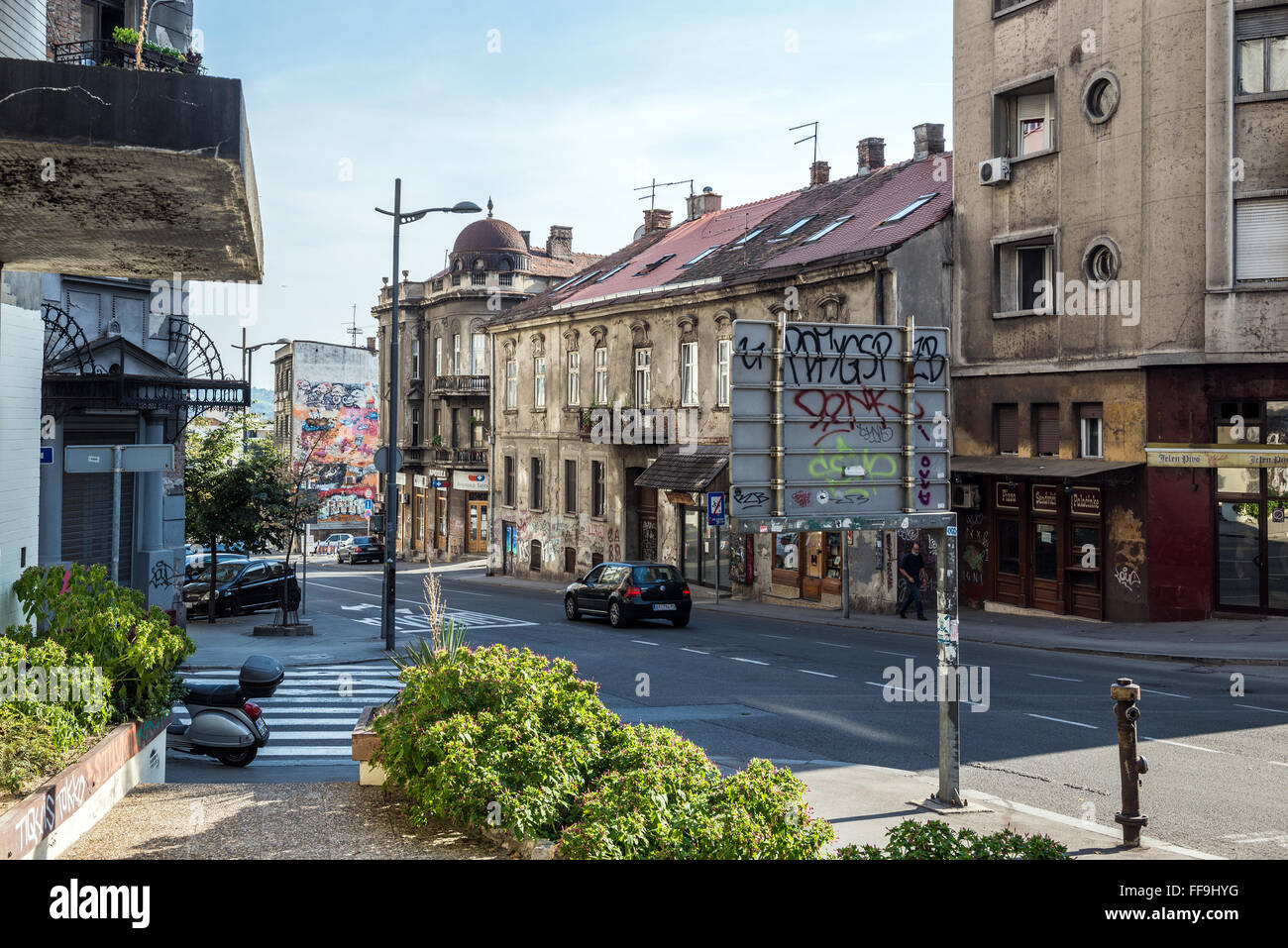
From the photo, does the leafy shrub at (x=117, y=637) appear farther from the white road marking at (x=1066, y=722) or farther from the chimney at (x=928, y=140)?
the chimney at (x=928, y=140)

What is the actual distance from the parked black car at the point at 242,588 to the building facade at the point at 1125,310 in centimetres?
1800

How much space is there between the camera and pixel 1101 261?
24656 millimetres

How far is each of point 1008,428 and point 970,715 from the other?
1396cm

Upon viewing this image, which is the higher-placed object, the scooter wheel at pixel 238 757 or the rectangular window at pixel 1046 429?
the rectangular window at pixel 1046 429

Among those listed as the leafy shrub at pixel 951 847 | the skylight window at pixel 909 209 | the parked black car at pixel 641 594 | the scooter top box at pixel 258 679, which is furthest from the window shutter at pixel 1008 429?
the leafy shrub at pixel 951 847

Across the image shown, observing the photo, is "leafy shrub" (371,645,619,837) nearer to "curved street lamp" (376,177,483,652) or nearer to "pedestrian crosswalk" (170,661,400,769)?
"pedestrian crosswalk" (170,661,400,769)

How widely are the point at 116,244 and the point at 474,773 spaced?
4909mm

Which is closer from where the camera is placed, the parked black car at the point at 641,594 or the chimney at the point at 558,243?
the parked black car at the point at 641,594

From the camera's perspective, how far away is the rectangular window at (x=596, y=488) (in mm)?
40469

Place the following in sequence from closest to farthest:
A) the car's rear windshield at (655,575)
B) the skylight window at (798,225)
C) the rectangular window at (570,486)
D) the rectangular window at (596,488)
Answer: the car's rear windshield at (655,575), the skylight window at (798,225), the rectangular window at (596,488), the rectangular window at (570,486)

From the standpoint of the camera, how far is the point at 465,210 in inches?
929

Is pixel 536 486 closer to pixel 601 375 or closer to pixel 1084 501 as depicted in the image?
pixel 601 375

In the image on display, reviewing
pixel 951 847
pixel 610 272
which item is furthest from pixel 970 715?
pixel 610 272
